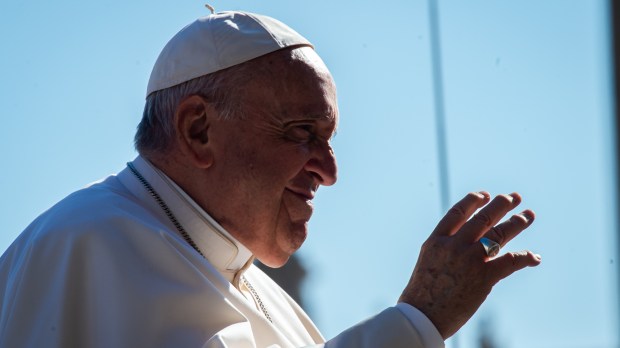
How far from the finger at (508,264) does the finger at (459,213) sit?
16 centimetres

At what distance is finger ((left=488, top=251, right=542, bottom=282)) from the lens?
11.6ft

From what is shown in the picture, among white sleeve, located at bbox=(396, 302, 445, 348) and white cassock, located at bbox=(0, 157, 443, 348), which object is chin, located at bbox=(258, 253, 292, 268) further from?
white sleeve, located at bbox=(396, 302, 445, 348)

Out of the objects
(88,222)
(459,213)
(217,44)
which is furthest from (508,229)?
(217,44)

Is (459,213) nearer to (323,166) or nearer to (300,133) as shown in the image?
(323,166)

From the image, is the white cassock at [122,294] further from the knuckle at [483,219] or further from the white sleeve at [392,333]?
the knuckle at [483,219]

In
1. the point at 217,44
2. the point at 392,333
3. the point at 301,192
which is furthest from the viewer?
the point at 217,44

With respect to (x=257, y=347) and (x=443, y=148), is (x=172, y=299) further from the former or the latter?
(x=443, y=148)

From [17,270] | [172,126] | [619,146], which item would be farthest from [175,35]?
[619,146]

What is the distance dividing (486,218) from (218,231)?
3.27ft

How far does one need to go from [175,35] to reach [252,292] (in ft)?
3.54

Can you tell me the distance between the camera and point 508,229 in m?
3.61

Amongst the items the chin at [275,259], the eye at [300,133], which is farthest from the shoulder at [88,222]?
the eye at [300,133]

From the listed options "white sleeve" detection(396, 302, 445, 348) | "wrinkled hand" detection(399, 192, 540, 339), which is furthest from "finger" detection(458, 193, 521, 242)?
"white sleeve" detection(396, 302, 445, 348)

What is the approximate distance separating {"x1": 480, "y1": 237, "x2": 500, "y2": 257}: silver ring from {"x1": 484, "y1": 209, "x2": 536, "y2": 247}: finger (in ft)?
0.05
